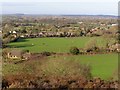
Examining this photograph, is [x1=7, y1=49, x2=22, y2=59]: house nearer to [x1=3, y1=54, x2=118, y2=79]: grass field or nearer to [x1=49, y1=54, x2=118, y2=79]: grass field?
[x1=49, y1=54, x2=118, y2=79]: grass field

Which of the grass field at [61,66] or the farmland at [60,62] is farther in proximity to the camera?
the grass field at [61,66]

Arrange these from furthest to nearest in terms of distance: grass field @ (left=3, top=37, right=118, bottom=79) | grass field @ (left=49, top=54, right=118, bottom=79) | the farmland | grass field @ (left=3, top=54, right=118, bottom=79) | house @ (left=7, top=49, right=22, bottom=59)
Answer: house @ (left=7, top=49, right=22, bottom=59) → grass field @ (left=3, top=37, right=118, bottom=79) → grass field @ (left=49, top=54, right=118, bottom=79) → grass field @ (left=3, top=54, right=118, bottom=79) → the farmland

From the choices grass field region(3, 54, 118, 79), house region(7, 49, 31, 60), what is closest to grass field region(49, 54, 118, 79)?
grass field region(3, 54, 118, 79)

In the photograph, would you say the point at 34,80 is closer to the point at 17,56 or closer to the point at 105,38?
the point at 17,56

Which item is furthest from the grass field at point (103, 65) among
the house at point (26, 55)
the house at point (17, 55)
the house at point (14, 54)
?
the house at point (14, 54)

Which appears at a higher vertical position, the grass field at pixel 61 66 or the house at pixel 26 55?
the grass field at pixel 61 66

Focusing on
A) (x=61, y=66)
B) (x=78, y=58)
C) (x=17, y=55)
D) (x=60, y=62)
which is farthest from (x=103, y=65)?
(x=17, y=55)

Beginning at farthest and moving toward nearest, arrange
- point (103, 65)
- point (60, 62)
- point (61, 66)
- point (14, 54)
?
point (14, 54) < point (103, 65) < point (60, 62) < point (61, 66)

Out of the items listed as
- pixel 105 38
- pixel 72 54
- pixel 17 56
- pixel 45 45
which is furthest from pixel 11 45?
pixel 105 38

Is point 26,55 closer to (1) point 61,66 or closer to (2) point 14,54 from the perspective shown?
(2) point 14,54

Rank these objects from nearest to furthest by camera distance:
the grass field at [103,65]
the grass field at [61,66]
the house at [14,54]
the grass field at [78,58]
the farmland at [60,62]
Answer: the farmland at [60,62] < the grass field at [61,66] < the grass field at [103,65] < the grass field at [78,58] < the house at [14,54]

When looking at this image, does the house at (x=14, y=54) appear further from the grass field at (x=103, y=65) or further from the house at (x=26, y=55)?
the grass field at (x=103, y=65)

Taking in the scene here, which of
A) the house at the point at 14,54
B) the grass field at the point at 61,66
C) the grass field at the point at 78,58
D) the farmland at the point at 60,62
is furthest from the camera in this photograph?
the house at the point at 14,54
